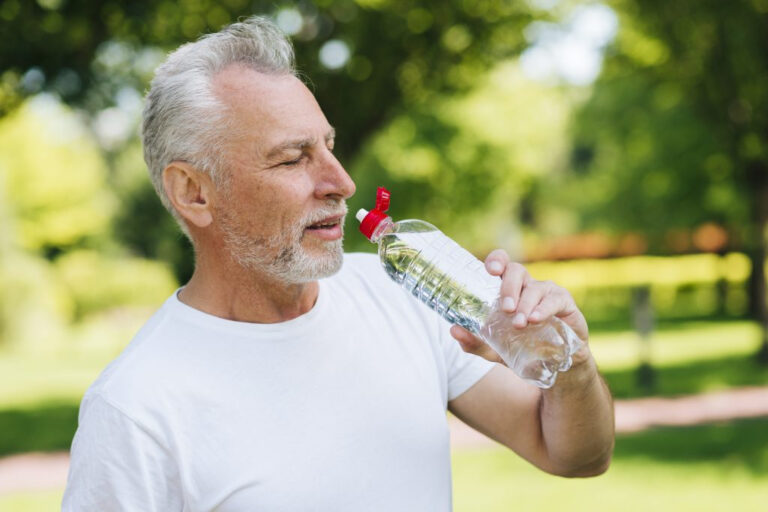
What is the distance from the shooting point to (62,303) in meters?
28.2

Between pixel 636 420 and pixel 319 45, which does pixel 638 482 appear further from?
pixel 319 45

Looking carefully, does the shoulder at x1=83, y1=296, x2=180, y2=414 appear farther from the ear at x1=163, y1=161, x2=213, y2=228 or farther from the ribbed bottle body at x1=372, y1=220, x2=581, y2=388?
the ribbed bottle body at x1=372, y1=220, x2=581, y2=388

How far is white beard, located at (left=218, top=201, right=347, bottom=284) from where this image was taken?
2.19 metres

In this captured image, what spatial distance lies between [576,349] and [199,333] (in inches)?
36.1

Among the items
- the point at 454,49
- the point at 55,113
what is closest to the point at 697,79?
the point at 454,49

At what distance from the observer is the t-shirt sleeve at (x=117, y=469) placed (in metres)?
1.94

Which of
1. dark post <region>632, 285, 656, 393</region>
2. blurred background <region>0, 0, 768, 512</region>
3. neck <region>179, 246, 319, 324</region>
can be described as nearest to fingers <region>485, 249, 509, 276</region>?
neck <region>179, 246, 319, 324</region>

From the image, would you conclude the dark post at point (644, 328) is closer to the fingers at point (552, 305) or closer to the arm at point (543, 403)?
the arm at point (543, 403)

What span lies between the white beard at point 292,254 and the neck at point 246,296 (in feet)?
0.11

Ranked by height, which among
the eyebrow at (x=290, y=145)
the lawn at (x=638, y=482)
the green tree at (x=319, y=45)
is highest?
the green tree at (x=319, y=45)

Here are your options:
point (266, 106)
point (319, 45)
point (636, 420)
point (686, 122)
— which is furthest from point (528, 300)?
point (686, 122)

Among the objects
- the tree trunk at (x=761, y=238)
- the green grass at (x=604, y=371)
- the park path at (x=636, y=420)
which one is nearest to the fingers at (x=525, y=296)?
the park path at (x=636, y=420)

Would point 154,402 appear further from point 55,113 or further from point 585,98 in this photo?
point 55,113

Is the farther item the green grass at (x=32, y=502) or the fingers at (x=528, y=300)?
the green grass at (x=32, y=502)
